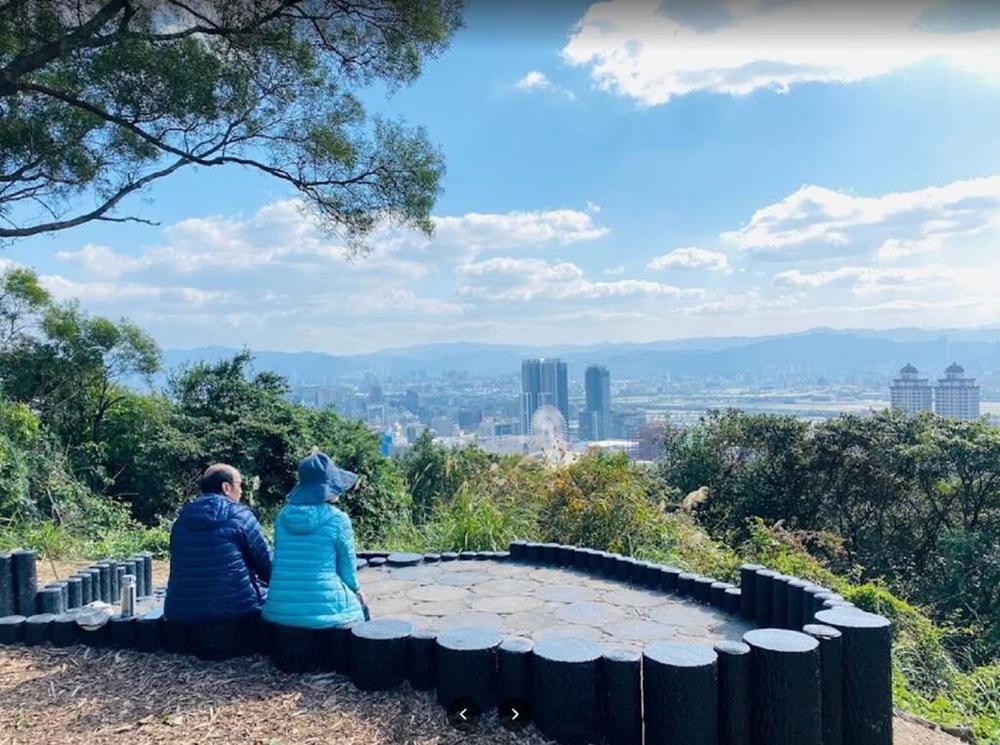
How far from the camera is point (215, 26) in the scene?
6273mm

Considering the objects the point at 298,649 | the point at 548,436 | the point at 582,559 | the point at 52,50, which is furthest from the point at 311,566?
the point at 548,436

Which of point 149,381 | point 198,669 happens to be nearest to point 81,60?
point 198,669

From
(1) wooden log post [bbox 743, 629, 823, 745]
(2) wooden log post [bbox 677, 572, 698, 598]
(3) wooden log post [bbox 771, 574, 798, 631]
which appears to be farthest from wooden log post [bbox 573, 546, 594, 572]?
(1) wooden log post [bbox 743, 629, 823, 745]

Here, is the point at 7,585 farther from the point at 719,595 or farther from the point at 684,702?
the point at 719,595

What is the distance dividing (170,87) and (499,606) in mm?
5205

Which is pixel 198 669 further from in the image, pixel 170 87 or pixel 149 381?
pixel 149 381

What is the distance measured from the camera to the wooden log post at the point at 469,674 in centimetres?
281

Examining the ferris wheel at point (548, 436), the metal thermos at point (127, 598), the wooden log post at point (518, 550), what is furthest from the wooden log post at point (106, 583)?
the ferris wheel at point (548, 436)

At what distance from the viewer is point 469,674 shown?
282 centimetres

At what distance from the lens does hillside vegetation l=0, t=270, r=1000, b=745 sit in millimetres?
7355

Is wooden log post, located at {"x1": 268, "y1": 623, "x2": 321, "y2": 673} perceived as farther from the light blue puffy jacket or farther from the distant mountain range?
the distant mountain range

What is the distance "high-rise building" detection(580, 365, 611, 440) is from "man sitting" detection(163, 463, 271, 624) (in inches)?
1190

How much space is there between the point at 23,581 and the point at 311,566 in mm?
2230

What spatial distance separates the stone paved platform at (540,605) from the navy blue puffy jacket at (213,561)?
1.17 metres
